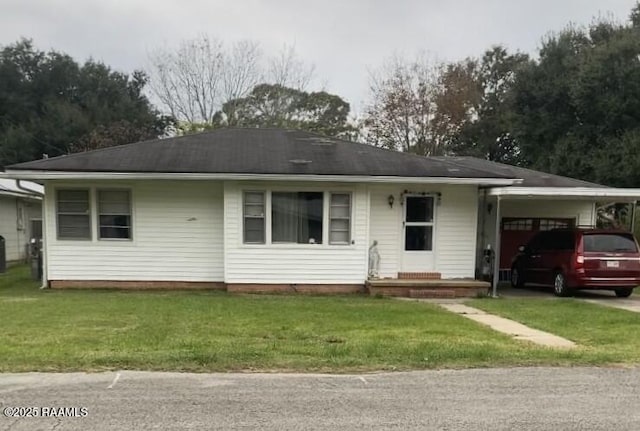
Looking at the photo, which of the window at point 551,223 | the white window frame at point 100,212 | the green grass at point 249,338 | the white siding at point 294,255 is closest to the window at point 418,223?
the white siding at point 294,255

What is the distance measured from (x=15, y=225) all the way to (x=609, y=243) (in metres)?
20.0

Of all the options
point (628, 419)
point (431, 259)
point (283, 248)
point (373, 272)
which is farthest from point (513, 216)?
point (628, 419)

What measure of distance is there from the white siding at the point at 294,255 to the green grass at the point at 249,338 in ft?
5.14

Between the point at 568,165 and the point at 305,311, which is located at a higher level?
the point at 568,165

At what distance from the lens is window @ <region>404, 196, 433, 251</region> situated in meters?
13.4

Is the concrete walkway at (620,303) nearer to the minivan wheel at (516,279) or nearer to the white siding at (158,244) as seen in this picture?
the minivan wheel at (516,279)

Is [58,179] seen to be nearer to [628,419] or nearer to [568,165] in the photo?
[628,419]

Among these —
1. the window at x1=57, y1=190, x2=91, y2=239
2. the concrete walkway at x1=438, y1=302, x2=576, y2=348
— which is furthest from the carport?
the window at x1=57, y1=190, x2=91, y2=239

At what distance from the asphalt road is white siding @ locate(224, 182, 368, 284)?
7.12m

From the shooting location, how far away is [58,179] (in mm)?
12281

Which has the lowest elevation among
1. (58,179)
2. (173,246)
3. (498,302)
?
(498,302)

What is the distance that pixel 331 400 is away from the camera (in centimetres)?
485

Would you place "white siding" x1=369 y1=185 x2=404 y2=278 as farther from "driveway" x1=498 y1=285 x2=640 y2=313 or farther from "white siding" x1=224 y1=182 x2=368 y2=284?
"driveway" x1=498 y1=285 x2=640 y2=313

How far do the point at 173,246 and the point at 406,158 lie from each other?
6.18 meters
